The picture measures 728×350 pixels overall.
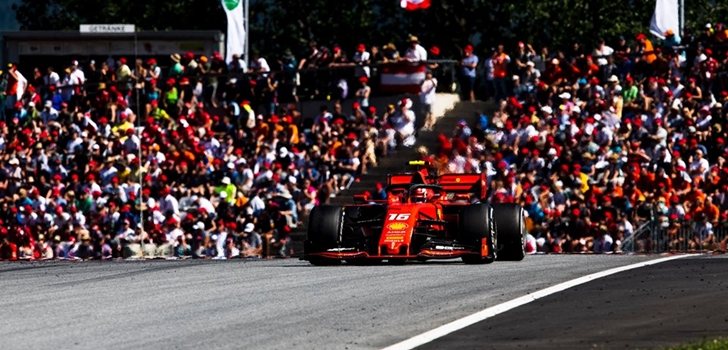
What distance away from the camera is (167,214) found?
33.2 metres

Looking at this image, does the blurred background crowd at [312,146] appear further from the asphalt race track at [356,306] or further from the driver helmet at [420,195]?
the asphalt race track at [356,306]

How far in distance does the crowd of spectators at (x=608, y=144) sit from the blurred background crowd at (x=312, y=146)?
0.12ft

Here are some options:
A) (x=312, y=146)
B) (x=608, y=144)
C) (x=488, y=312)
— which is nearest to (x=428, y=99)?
(x=312, y=146)

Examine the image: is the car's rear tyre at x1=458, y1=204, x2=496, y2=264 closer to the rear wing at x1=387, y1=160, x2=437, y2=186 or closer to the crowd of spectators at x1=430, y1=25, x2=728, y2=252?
the rear wing at x1=387, y1=160, x2=437, y2=186

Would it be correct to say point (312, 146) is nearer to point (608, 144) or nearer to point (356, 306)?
point (608, 144)

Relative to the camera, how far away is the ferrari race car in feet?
72.5

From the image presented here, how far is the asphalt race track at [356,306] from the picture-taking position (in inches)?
536

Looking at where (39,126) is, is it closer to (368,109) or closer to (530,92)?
(368,109)

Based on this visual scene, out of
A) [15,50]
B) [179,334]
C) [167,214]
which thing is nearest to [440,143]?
[167,214]

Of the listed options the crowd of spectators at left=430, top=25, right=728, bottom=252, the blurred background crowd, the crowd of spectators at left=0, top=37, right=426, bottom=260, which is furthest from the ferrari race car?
the crowd of spectators at left=0, top=37, right=426, bottom=260

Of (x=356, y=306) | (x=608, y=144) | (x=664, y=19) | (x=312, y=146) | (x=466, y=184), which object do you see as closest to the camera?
(x=356, y=306)

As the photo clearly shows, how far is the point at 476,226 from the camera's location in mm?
22016

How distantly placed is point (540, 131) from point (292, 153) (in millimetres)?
5393

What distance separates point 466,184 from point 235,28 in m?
19.0
